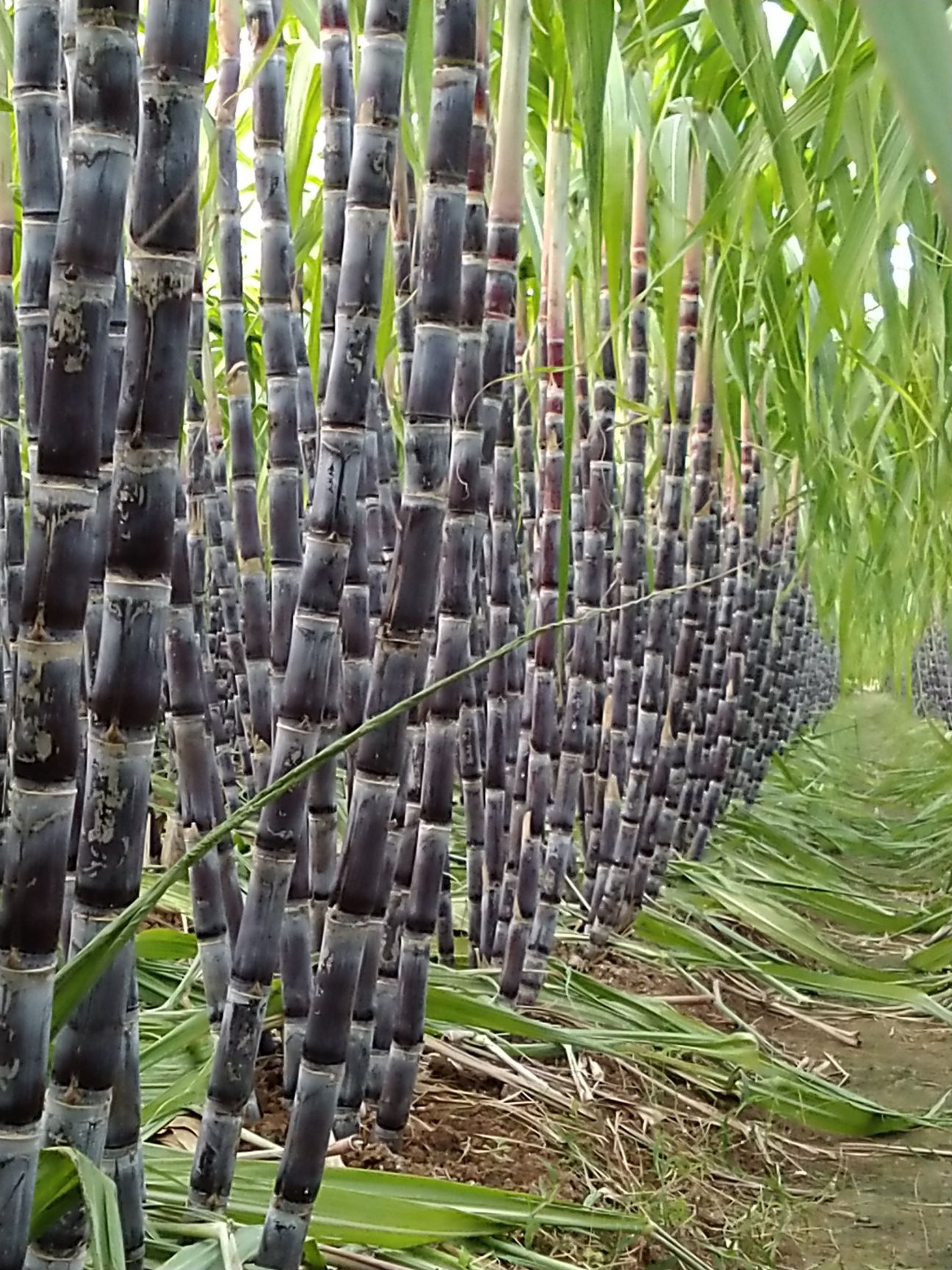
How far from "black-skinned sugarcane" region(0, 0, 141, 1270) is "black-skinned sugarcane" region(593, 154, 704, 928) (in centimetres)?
116

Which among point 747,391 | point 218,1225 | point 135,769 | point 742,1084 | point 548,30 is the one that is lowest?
point 742,1084

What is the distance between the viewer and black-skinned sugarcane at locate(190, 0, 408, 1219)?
637 millimetres

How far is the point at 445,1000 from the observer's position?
3.85 ft

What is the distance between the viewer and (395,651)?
704 mm

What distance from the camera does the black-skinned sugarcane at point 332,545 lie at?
637mm

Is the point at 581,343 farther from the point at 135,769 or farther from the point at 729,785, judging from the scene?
the point at 729,785

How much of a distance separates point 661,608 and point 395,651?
99 cm

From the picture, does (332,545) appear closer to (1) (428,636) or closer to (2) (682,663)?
(1) (428,636)

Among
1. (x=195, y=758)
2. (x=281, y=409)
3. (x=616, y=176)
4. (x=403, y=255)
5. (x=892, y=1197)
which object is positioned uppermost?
(x=616, y=176)

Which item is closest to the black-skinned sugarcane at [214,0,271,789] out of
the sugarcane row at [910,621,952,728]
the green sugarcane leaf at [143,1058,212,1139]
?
the green sugarcane leaf at [143,1058,212,1139]

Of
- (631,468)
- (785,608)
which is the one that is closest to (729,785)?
(785,608)

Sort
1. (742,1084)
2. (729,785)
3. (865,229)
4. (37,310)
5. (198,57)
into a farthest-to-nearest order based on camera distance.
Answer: (729,785), (742,1084), (865,229), (37,310), (198,57)

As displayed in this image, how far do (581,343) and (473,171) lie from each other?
601 mm

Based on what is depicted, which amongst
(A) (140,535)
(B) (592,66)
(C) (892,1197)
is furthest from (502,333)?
(C) (892,1197)
